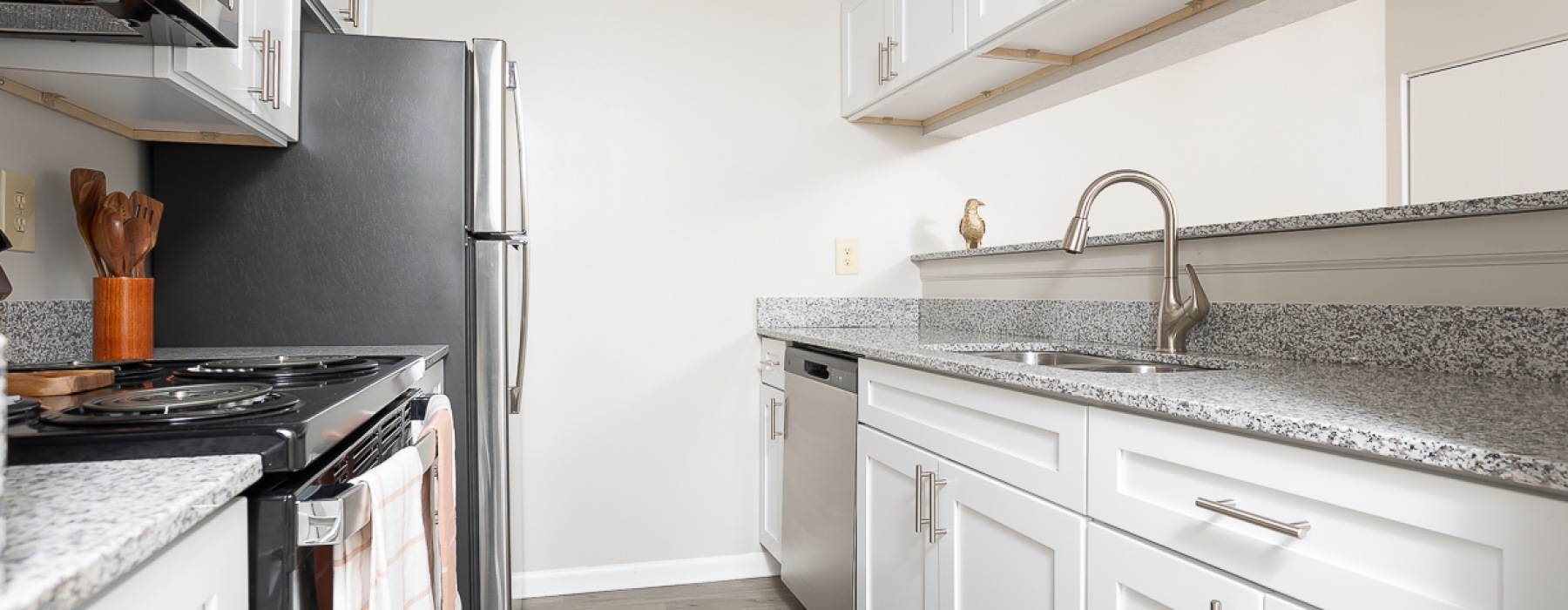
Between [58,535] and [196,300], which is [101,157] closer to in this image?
[196,300]

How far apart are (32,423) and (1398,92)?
469cm

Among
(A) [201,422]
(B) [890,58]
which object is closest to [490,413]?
(A) [201,422]

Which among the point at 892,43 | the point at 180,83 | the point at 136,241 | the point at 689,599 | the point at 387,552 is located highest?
the point at 892,43

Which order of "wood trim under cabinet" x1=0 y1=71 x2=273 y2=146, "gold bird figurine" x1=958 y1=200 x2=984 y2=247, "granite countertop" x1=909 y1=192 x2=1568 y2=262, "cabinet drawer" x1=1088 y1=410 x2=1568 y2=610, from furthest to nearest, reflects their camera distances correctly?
"gold bird figurine" x1=958 y1=200 x2=984 y2=247 → "wood trim under cabinet" x1=0 y1=71 x2=273 y2=146 → "granite countertop" x1=909 y1=192 x2=1568 y2=262 → "cabinet drawer" x1=1088 y1=410 x2=1568 y2=610

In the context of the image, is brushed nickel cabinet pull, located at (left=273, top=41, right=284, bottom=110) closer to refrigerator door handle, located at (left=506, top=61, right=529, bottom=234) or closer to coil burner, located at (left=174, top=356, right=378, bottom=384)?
refrigerator door handle, located at (left=506, top=61, right=529, bottom=234)

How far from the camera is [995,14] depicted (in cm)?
191

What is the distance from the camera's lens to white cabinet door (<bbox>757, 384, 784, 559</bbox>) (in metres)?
2.50

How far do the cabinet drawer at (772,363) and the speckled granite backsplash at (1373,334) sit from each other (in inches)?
33.4

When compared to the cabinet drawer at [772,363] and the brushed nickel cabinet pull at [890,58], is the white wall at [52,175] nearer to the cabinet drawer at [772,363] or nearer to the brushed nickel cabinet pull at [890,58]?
the cabinet drawer at [772,363]

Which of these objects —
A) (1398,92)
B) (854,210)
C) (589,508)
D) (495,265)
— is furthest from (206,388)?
(1398,92)

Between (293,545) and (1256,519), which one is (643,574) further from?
(1256,519)

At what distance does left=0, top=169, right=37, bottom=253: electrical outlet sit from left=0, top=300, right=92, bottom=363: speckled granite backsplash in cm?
10

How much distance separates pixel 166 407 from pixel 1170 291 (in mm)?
1640

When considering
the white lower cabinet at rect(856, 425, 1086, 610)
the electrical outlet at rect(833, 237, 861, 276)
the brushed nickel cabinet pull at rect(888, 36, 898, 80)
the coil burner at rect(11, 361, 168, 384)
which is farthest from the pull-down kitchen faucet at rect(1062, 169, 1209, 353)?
the coil burner at rect(11, 361, 168, 384)
